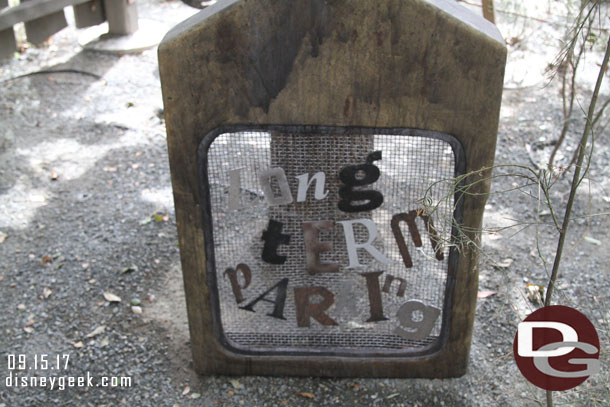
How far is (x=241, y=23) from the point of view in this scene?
1.73 meters

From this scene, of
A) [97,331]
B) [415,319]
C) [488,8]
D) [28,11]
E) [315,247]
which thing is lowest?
[97,331]

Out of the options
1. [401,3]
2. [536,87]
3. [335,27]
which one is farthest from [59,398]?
[536,87]

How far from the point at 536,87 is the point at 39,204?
342 centimetres

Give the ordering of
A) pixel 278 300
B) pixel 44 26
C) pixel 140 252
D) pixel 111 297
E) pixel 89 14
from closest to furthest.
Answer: pixel 278 300 → pixel 111 297 → pixel 140 252 → pixel 44 26 → pixel 89 14

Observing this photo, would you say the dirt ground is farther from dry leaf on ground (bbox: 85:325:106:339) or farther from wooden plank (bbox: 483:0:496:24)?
wooden plank (bbox: 483:0:496:24)

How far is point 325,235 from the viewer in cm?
218

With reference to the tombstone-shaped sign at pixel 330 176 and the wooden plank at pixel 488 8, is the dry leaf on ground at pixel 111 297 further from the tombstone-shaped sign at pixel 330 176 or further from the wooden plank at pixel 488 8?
the wooden plank at pixel 488 8

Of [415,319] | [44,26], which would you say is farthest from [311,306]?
[44,26]

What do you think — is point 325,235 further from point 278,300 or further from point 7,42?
point 7,42

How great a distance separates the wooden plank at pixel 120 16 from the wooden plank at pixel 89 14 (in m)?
0.05

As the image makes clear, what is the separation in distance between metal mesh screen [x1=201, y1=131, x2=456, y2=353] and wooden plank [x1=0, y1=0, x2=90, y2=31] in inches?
121

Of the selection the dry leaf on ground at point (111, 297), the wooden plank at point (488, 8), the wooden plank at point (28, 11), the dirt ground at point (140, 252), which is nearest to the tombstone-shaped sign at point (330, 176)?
the dirt ground at point (140, 252)

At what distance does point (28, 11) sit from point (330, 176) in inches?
141

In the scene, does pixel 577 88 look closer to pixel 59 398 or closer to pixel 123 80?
pixel 123 80
